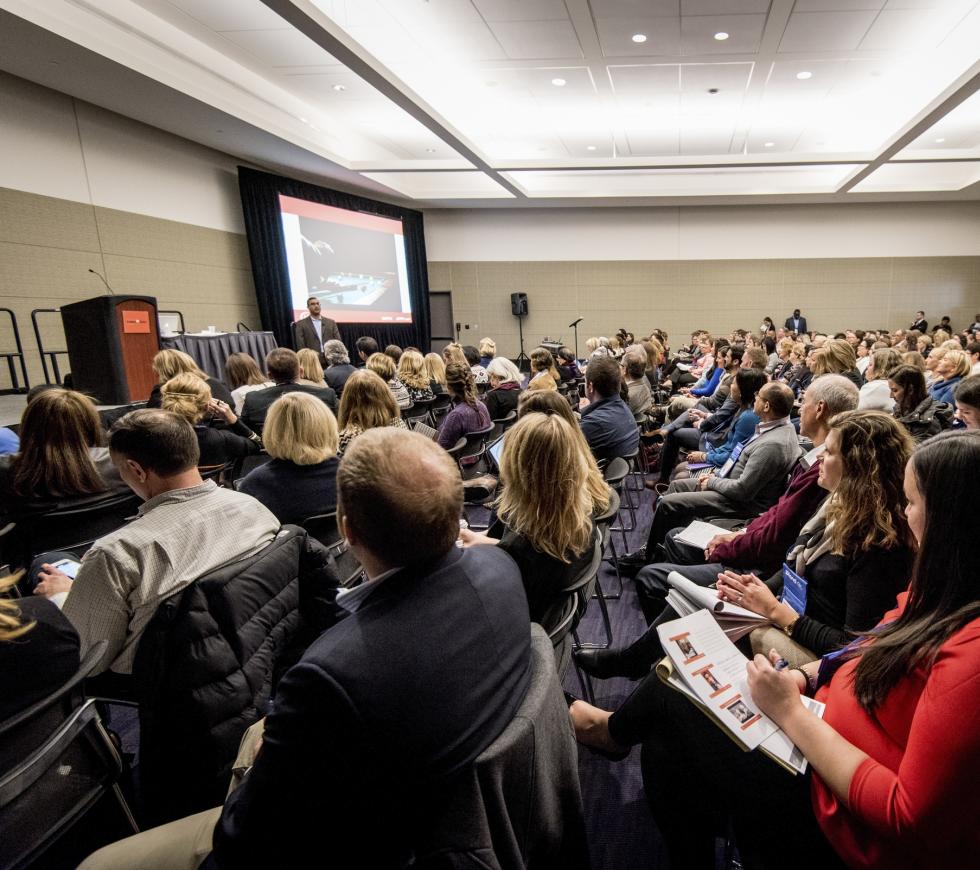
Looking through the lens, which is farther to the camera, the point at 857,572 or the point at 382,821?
the point at 857,572

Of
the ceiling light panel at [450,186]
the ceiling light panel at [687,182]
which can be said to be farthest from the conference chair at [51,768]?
the ceiling light panel at [687,182]

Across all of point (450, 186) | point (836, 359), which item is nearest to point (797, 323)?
point (450, 186)

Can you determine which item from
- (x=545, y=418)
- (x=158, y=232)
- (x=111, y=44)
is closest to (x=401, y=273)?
(x=158, y=232)

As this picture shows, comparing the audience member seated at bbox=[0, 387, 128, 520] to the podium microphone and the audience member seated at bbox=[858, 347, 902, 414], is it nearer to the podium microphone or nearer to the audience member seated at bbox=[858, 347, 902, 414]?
the audience member seated at bbox=[858, 347, 902, 414]

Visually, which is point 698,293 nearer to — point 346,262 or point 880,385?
point 346,262

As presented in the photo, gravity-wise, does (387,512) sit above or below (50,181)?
below

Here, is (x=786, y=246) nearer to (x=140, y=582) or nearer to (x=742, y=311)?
(x=742, y=311)

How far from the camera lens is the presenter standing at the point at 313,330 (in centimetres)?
841

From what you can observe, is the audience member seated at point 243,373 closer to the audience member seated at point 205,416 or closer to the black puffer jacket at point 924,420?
the audience member seated at point 205,416

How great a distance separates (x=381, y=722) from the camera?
0.81 metres

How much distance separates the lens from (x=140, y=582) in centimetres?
136

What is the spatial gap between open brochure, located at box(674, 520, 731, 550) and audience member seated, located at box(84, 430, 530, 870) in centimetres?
162

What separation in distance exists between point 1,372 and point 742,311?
13.3 meters

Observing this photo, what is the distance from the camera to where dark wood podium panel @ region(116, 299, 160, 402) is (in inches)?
195
